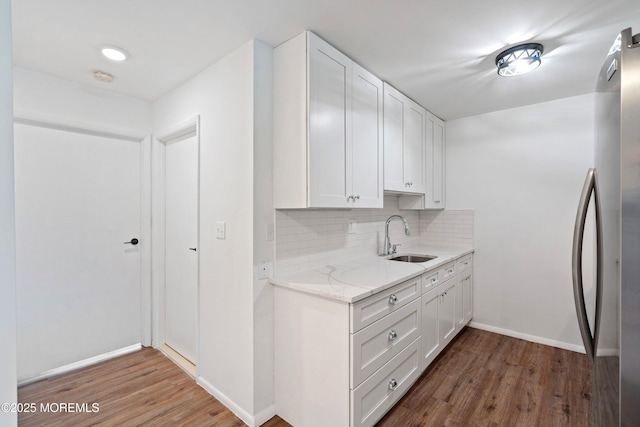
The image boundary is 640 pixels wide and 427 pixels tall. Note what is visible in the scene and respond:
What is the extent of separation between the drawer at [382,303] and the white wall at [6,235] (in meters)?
1.25

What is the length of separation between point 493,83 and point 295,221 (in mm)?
2013

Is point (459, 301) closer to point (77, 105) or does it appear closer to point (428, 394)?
point (428, 394)

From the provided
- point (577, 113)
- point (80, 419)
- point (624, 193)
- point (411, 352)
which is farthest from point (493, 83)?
point (80, 419)

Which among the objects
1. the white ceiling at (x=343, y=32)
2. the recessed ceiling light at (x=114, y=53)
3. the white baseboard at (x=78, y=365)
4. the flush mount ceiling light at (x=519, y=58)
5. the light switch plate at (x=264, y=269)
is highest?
the white ceiling at (x=343, y=32)

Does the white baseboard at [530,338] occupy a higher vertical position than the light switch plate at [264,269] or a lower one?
lower

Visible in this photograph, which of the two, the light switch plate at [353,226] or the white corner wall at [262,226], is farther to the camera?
the light switch plate at [353,226]

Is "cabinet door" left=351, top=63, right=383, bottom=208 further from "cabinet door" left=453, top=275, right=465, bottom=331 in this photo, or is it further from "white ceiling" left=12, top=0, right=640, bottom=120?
"cabinet door" left=453, top=275, right=465, bottom=331

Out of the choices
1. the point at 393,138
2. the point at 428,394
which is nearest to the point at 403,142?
the point at 393,138

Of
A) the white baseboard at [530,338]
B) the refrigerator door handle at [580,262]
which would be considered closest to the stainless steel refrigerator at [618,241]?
the refrigerator door handle at [580,262]

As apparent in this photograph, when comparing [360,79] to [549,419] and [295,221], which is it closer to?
[295,221]

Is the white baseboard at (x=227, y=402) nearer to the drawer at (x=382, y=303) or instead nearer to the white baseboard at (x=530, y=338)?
the drawer at (x=382, y=303)

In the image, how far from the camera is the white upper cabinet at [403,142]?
246 cm

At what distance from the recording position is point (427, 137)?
3121mm

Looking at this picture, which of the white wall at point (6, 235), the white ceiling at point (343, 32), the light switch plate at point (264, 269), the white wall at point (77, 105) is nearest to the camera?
the white wall at point (6, 235)
